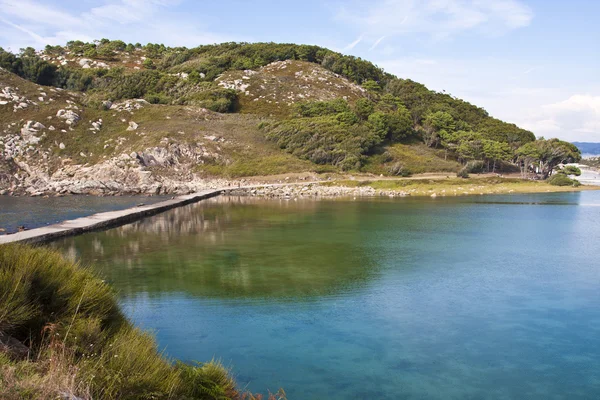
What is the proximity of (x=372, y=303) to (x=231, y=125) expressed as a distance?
53458mm

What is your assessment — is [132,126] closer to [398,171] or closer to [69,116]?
[69,116]

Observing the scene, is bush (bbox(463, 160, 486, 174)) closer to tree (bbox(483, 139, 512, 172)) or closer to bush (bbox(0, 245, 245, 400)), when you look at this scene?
tree (bbox(483, 139, 512, 172))

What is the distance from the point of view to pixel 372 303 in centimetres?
1193

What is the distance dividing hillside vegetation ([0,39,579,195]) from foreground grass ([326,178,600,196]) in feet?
18.6

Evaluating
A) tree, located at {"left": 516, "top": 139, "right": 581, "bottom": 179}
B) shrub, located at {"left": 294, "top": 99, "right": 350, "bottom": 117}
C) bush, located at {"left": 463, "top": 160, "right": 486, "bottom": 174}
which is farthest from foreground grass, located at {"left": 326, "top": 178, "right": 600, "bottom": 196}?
shrub, located at {"left": 294, "top": 99, "right": 350, "bottom": 117}

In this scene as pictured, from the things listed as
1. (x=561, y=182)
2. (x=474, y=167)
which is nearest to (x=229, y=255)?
(x=474, y=167)

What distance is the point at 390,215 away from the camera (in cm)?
2998

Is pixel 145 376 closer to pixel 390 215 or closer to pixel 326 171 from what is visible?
pixel 390 215

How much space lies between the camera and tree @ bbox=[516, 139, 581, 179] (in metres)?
60.6

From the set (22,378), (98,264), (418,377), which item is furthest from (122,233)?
(22,378)

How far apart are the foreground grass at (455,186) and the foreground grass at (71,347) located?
40.8 metres

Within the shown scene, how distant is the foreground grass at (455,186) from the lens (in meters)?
46.4

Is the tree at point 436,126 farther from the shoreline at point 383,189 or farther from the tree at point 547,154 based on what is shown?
the shoreline at point 383,189

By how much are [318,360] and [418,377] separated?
1695 mm
